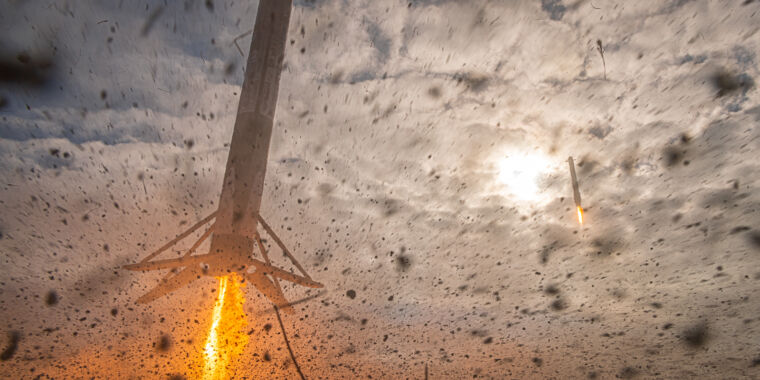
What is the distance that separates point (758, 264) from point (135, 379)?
20.0m

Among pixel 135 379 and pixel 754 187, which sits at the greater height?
pixel 754 187

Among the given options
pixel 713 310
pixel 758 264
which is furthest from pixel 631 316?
pixel 758 264

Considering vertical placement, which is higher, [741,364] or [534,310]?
[534,310]

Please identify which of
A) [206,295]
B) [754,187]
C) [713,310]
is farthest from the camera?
[206,295]

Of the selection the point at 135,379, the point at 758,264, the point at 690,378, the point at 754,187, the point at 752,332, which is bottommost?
the point at 135,379

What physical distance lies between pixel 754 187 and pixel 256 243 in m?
12.7

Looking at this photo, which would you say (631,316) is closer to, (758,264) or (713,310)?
(713,310)

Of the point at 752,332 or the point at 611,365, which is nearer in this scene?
the point at 752,332

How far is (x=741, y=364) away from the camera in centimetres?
1217

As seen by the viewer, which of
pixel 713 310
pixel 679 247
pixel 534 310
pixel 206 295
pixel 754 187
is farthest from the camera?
pixel 206 295

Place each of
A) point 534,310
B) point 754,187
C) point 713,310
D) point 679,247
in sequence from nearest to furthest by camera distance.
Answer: point 754,187 < point 679,247 < point 713,310 < point 534,310

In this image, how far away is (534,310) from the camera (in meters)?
11.6

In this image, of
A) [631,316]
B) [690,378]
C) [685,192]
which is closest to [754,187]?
[685,192]

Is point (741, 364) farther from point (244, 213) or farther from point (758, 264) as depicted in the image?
point (244, 213)
